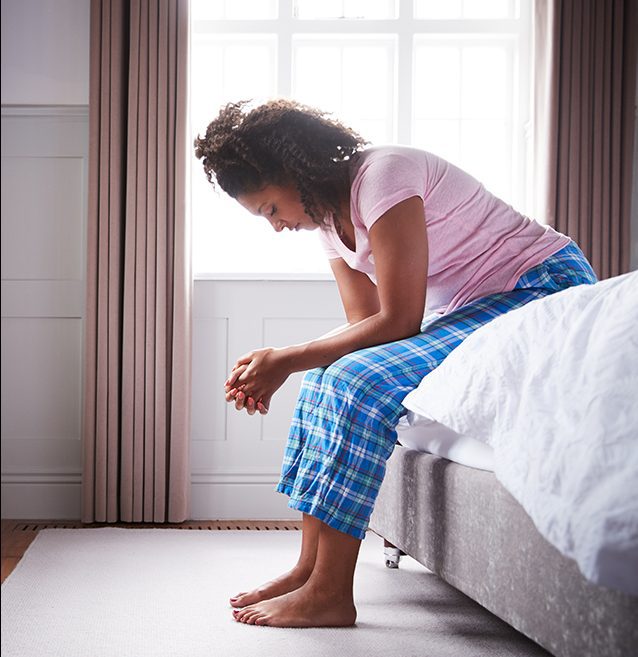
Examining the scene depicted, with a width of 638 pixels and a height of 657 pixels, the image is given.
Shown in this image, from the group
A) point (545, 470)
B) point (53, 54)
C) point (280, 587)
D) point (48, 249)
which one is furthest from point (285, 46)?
point (545, 470)

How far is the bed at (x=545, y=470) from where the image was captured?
0.87m

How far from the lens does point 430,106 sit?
11.7 feet

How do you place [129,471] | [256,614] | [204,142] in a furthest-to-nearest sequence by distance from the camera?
[129,471] → [204,142] → [256,614]

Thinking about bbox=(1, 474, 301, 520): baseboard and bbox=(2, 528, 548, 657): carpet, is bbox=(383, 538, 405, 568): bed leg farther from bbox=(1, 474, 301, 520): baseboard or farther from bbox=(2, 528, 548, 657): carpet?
bbox=(1, 474, 301, 520): baseboard

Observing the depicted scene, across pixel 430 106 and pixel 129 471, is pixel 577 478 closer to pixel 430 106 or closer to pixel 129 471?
pixel 129 471

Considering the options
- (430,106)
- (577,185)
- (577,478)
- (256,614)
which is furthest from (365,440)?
(430,106)

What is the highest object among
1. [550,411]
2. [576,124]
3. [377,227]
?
[576,124]

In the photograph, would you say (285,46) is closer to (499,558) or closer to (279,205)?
(279,205)

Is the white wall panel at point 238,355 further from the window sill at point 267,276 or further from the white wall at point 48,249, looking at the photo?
the white wall at point 48,249

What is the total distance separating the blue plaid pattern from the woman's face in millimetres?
336

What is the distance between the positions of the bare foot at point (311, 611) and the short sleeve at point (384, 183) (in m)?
0.69

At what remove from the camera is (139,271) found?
319 centimetres

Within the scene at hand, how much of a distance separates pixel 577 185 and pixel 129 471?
1992 mm

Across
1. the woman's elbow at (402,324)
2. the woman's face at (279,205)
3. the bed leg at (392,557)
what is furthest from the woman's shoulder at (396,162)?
the bed leg at (392,557)
